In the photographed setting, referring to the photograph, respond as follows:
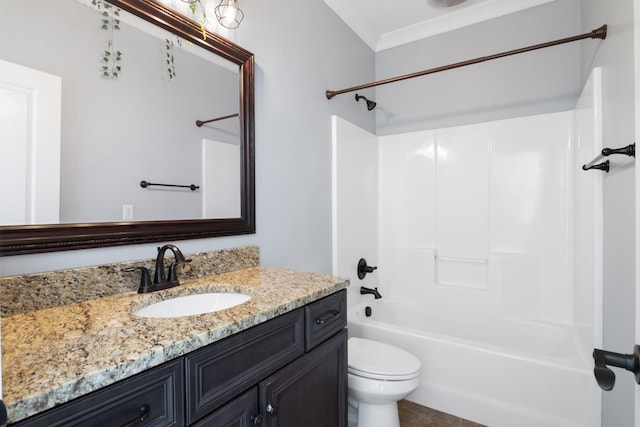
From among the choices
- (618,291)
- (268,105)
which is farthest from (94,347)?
(618,291)

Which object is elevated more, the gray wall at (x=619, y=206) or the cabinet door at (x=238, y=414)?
the gray wall at (x=619, y=206)

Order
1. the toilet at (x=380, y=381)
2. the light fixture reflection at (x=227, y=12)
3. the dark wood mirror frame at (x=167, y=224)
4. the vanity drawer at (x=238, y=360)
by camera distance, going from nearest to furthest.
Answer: the vanity drawer at (x=238, y=360), the dark wood mirror frame at (x=167, y=224), the light fixture reflection at (x=227, y=12), the toilet at (x=380, y=381)

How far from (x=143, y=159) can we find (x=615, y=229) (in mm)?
1841

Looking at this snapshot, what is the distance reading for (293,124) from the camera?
1.83 m

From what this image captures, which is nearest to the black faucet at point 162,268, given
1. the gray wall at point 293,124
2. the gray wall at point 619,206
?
the gray wall at point 293,124

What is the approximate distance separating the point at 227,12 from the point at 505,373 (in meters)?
2.25

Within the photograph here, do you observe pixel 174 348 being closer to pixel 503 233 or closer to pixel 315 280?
pixel 315 280

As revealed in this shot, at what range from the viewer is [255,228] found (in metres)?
1.58

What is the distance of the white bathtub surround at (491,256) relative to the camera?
5.39ft

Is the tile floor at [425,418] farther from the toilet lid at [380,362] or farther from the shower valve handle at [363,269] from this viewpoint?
the shower valve handle at [363,269]

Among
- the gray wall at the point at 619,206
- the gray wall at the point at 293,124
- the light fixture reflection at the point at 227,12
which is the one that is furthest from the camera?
the gray wall at the point at 293,124

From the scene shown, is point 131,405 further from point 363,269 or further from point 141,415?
point 363,269

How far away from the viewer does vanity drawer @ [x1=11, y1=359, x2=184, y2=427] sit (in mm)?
516

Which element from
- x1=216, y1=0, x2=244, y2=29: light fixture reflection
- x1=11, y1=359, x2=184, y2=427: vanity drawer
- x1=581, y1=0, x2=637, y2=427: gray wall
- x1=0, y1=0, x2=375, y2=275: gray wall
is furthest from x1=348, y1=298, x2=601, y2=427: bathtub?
x1=216, y1=0, x2=244, y2=29: light fixture reflection
